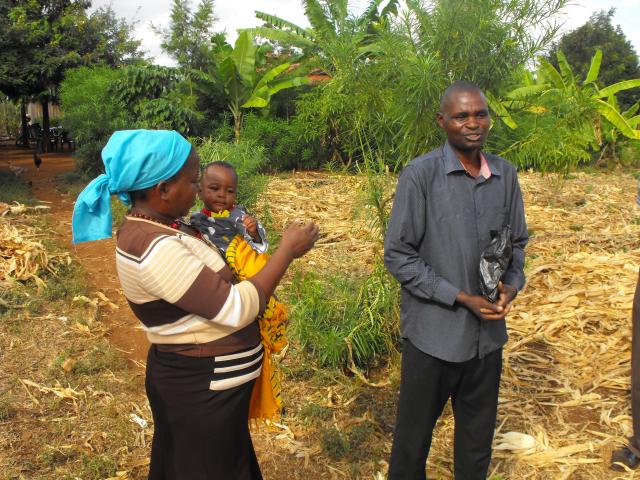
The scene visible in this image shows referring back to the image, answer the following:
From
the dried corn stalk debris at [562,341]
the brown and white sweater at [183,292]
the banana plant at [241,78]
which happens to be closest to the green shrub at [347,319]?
the dried corn stalk debris at [562,341]

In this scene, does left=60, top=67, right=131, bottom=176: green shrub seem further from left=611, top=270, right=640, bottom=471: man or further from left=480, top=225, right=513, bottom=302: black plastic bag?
left=480, top=225, right=513, bottom=302: black plastic bag

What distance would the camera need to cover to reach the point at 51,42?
54.0ft

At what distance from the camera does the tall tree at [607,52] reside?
21327mm

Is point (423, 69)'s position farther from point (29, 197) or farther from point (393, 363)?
point (29, 197)

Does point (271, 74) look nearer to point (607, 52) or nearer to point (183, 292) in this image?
point (183, 292)

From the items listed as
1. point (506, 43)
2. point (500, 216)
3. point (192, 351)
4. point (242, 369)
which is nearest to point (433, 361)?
point (500, 216)

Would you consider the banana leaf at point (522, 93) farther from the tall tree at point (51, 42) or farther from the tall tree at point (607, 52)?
the tall tree at point (607, 52)

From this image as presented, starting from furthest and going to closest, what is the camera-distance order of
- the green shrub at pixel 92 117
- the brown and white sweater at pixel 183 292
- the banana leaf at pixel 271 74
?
the banana leaf at pixel 271 74, the green shrub at pixel 92 117, the brown and white sweater at pixel 183 292

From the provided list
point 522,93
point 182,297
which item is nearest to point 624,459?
point 182,297

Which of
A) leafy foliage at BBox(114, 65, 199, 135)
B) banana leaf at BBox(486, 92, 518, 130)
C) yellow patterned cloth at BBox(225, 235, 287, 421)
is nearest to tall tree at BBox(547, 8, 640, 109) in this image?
leafy foliage at BBox(114, 65, 199, 135)

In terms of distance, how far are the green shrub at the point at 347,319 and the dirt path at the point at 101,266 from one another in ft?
5.02

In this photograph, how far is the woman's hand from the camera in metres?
1.83

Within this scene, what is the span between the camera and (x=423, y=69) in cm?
306

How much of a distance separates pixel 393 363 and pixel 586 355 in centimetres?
156
